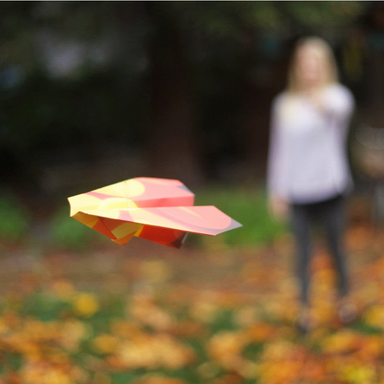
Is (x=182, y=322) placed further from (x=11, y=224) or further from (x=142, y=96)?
(x=142, y=96)

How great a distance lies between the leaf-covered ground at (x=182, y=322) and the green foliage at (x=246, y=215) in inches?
15.3

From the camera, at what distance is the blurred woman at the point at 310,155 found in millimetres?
3312

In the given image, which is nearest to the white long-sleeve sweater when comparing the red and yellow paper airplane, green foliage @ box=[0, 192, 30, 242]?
the red and yellow paper airplane

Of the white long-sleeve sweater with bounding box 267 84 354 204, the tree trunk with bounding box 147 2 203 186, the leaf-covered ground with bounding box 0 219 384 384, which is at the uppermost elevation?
the tree trunk with bounding box 147 2 203 186

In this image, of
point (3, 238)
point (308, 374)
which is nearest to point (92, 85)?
point (3, 238)

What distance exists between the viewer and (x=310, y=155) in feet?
11.0

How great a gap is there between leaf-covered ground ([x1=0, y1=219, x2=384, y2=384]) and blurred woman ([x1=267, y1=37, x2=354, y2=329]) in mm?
352

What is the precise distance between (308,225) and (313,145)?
55 cm

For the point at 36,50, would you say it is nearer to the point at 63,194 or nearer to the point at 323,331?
the point at 63,194

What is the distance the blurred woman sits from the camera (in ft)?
10.9

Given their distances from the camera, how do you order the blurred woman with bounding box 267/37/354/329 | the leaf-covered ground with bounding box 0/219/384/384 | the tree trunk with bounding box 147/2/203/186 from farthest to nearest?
the tree trunk with bounding box 147/2/203/186
the blurred woman with bounding box 267/37/354/329
the leaf-covered ground with bounding box 0/219/384/384

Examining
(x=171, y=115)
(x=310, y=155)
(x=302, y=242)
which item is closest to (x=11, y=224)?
(x=171, y=115)

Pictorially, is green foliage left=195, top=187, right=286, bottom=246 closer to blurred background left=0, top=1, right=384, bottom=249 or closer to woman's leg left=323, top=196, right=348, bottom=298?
blurred background left=0, top=1, right=384, bottom=249

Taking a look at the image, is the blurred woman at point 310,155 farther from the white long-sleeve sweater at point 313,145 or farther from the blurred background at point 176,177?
the blurred background at point 176,177
